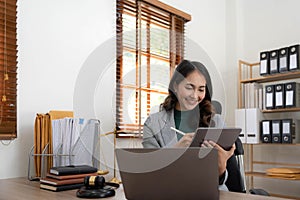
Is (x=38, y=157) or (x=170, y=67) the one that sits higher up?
(x=170, y=67)

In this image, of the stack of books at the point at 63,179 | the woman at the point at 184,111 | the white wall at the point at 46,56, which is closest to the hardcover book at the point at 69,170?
the stack of books at the point at 63,179

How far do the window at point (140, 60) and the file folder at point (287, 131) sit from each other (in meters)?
1.17

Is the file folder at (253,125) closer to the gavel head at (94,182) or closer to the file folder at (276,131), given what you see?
the file folder at (276,131)

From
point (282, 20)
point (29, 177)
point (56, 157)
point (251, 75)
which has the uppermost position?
point (282, 20)

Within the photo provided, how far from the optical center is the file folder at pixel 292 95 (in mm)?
3021

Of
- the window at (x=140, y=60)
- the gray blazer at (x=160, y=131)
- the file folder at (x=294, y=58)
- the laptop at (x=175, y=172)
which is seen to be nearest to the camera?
the laptop at (x=175, y=172)

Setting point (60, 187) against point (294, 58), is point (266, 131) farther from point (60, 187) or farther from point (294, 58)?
point (60, 187)

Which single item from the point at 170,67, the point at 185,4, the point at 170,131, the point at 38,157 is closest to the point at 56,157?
the point at 38,157

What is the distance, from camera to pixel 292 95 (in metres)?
3.03

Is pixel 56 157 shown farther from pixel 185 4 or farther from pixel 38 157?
pixel 185 4

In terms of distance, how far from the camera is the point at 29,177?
1.70 m

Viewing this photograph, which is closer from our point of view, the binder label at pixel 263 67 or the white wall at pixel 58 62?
the white wall at pixel 58 62

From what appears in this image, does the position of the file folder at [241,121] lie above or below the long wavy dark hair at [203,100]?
below

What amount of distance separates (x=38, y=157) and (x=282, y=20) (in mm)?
2839
